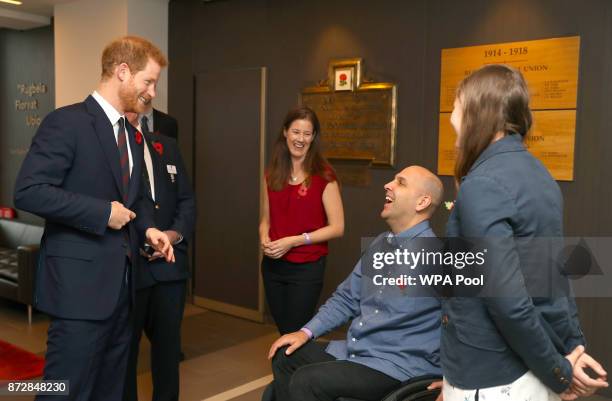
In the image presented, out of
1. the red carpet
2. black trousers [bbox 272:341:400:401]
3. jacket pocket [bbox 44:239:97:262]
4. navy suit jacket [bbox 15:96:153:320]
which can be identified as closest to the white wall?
the red carpet

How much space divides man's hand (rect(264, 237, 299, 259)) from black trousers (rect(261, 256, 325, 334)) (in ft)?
0.23

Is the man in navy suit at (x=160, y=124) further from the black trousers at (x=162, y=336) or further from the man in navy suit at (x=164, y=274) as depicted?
the black trousers at (x=162, y=336)

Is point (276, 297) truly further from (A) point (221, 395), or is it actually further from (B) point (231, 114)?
(B) point (231, 114)

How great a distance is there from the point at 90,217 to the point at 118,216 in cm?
9

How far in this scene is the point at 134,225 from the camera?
224 centimetres

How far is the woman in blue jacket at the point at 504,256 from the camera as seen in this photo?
1.36m

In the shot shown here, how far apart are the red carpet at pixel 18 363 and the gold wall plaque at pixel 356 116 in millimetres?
2490

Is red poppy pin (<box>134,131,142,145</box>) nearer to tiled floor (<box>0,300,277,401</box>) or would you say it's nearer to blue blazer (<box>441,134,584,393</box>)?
blue blazer (<box>441,134,584,393</box>)

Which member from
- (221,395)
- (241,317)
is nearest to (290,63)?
(241,317)

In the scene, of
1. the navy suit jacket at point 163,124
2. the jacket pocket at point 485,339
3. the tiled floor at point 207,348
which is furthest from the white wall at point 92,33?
the jacket pocket at point 485,339

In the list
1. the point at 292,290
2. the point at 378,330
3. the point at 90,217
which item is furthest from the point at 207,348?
the point at 90,217

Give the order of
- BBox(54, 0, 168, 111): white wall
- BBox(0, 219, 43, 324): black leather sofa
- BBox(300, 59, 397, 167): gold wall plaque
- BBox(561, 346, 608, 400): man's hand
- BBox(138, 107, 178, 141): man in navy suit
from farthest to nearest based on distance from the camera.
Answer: BBox(54, 0, 168, 111): white wall
BBox(0, 219, 43, 324): black leather sofa
BBox(300, 59, 397, 167): gold wall plaque
BBox(138, 107, 178, 141): man in navy suit
BBox(561, 346, 608, 400): man's hand

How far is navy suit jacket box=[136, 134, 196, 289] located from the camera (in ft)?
8.20

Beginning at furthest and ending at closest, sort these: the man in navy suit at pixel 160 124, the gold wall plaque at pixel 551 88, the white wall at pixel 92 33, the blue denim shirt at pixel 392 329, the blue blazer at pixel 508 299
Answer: the white wall at pixel 92 33 < the man in navy suit at pixel 160 124 < the gold wall plaque at pixel 551 88 < the blue denim shirt at pixel 392 329 < the blue blazer at pixel 508 299
